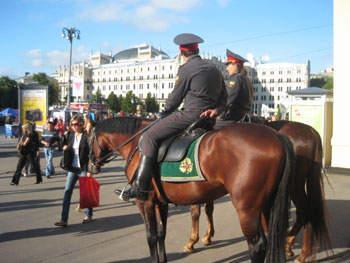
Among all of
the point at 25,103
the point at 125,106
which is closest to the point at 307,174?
the point at 25,103

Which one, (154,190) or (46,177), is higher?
(154,190)

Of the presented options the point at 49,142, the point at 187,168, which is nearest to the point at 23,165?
the point at 49,142

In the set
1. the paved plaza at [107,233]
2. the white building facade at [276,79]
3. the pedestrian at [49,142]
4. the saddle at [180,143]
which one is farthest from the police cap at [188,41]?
the white building facade at [276,79]

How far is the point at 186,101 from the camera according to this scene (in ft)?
13.0

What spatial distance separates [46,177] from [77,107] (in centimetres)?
2848

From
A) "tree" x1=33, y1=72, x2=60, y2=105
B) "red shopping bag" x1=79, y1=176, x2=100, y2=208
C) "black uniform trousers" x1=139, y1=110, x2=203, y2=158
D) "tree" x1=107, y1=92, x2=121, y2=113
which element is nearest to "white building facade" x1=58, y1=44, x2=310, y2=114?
"tree" x1=33, y1=72, x2=60, y2=105

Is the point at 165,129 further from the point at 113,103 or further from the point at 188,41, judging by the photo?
the point at 113,103

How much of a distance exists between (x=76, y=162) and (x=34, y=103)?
10660mm

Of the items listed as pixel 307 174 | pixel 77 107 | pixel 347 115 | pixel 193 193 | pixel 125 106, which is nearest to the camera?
pixel 193 193

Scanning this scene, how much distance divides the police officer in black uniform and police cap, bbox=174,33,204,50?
4.35 feet

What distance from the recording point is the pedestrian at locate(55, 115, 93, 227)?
596 cm

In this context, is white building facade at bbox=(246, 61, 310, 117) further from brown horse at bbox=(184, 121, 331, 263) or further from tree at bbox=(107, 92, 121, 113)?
brown horse at bbox=(184, 121, 331, 263)

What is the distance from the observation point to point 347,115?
10758mm

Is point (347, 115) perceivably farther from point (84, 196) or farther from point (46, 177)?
point (46, 177)
